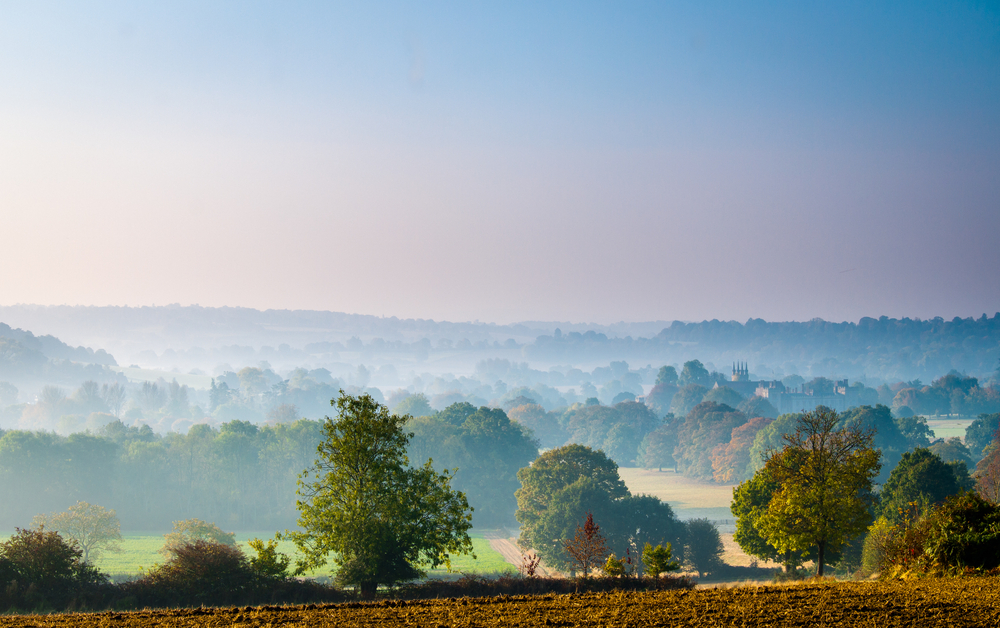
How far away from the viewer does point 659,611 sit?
1480cm

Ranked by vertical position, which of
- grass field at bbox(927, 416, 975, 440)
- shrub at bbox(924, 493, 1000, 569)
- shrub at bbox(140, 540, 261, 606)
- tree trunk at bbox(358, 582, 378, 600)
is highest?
grass field at bbox(927, 416, 975, 440)

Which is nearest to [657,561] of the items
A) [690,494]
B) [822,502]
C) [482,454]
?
[822,502]

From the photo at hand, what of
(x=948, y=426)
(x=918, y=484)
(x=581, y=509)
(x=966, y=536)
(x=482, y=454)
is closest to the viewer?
(x=966, y=536)

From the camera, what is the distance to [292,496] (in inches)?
3248

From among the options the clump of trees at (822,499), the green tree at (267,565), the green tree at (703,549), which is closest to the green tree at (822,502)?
the clump of trees at (822,499)

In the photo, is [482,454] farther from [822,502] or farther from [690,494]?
[822,502]

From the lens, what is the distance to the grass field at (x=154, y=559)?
50.8 m

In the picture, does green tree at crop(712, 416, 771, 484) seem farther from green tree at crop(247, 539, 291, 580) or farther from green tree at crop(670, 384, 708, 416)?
green tree at crop(247, 539, 291, 580)

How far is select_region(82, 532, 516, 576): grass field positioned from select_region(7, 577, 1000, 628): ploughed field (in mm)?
31437

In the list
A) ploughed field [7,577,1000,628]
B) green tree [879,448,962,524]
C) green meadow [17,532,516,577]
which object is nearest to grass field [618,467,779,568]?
green tree [879,448,962,524]

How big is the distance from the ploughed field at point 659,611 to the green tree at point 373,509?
6579mm

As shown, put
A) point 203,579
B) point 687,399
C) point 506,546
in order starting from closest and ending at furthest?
point 203,579 < point 506,546 < point 687,399

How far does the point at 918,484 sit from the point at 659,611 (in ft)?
127

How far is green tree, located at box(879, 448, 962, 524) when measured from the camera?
43.7 metres
